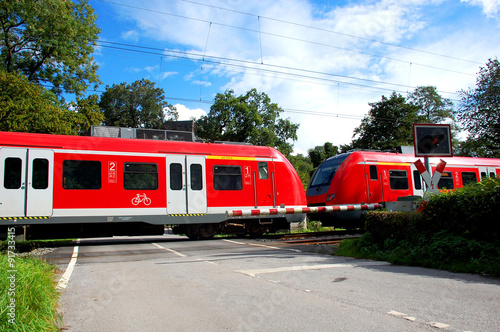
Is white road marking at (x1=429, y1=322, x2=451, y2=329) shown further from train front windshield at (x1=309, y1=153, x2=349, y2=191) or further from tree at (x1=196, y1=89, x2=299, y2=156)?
tree at (x1=196, y1=89, x2=299, y2=156)

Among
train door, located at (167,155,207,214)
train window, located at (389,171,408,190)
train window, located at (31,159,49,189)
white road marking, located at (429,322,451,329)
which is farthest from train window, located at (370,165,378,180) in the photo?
white road marking, located at (429,322,451,329)

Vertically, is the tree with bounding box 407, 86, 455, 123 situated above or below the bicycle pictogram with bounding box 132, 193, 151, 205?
above

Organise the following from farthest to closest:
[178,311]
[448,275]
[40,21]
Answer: [40,21] → [448,275] → [178,311]

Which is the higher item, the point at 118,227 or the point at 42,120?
the point at 42,120

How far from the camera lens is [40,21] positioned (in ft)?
77.5

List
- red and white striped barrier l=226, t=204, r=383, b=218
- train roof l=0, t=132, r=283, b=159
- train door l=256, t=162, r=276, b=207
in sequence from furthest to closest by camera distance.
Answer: train door l=256, t=162, r=276, b=207, red and white striped barrier l=226, t=204, r=383, b=218, train roof l=0, t=132, r=283, b=159

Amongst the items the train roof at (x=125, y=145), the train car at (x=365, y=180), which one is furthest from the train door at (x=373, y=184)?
the train roof at (x=125, y=145)

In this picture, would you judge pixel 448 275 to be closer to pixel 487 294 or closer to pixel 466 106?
pixel 487 294

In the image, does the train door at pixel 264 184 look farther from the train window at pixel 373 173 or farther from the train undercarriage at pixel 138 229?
the train window at pixel 373 173

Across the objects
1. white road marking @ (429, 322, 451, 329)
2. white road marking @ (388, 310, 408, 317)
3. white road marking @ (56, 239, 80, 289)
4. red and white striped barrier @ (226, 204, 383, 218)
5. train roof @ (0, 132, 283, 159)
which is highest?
train roof @ (0, 132, 283, 159)

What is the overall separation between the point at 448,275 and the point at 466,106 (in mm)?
31257

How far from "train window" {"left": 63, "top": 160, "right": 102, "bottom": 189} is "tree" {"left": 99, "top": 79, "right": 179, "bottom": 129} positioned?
1762 inches

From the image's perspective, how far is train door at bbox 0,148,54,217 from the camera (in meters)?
10.9

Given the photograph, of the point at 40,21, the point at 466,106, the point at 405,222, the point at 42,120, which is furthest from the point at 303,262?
the point at 466,106
